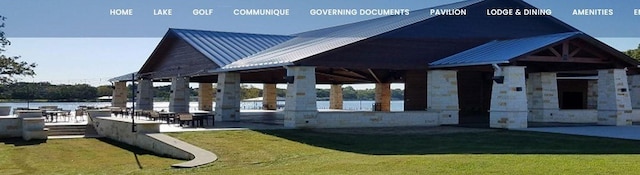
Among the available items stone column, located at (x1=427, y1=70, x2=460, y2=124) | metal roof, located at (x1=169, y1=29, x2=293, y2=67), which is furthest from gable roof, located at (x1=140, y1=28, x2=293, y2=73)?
stone column, located at (x1=427, y1=70, x2=460, y2=124)

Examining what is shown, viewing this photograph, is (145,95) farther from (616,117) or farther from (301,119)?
(616,117)

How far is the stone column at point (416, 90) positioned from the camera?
98.6 ft

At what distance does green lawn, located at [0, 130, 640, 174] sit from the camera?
1084cm

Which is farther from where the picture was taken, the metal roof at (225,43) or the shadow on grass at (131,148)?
the metal roof at (225,43)

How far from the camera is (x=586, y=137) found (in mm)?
17812

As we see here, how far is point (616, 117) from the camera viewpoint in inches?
950

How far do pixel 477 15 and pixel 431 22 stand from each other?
101 inches

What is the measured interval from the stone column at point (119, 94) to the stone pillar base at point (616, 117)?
30875mm

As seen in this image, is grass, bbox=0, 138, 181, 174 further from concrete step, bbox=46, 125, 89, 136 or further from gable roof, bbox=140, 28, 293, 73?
gable roof, bbox=140, 28, 293, 73

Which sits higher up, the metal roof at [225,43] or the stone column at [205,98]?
the metal roof at [225,43]

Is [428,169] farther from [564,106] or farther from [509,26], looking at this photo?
[564,106]

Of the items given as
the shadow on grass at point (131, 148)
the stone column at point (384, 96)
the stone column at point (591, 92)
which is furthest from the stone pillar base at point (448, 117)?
the stone column at point (384, 96)

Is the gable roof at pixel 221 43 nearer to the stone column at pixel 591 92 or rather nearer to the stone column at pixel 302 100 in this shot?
the stone column at pixel 302 100

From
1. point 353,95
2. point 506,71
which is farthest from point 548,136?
point 353,95
